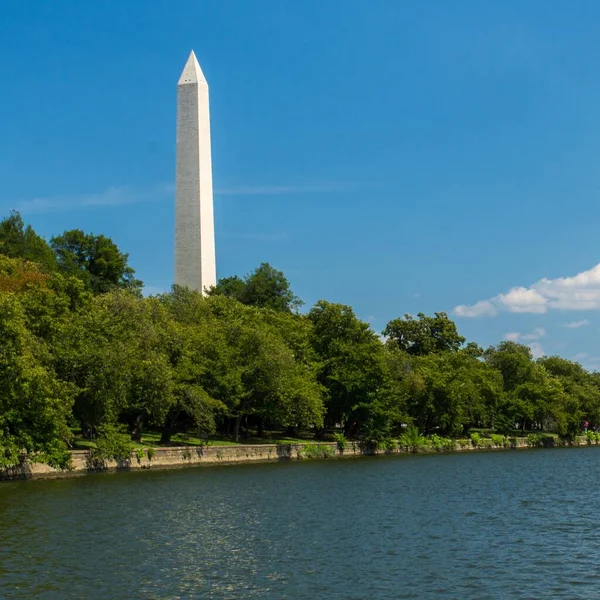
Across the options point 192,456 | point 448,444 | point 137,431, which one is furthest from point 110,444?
point 448,444

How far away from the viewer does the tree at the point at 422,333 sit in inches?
4697

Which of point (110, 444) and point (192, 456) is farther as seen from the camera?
point (192, 456)

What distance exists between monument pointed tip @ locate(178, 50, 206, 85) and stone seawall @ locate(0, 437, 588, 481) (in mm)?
38646

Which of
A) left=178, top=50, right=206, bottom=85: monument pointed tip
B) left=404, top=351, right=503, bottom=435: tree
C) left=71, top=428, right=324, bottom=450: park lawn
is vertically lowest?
left=71, top=428, right=324, bottom=450: park lawn

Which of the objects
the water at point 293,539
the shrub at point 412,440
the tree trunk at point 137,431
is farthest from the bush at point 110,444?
the shrub at point 412,440

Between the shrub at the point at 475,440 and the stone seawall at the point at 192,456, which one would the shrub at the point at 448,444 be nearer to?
the stone seawall at the point at 192,456

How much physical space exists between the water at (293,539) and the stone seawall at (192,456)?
5.79 feet

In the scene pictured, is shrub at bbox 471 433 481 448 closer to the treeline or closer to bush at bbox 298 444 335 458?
the treeline

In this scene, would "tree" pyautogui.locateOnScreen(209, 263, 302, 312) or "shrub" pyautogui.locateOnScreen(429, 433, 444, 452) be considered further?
"tree" pyautogui.locateOnScreen(209, 263, 302, 312)

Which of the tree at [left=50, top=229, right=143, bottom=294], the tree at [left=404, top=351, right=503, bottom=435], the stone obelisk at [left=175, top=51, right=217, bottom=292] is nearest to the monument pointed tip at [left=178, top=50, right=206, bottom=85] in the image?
the stone obelisk at [left=175, top=51, right=217, bottom=292]

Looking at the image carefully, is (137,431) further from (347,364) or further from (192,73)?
(192,73)

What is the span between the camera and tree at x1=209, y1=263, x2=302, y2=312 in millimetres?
97812

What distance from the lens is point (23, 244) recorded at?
78.8 metres

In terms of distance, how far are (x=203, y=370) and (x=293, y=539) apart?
3142 centimetres
